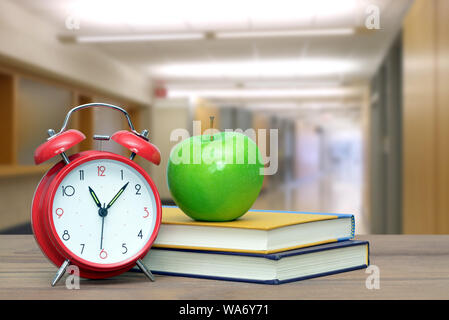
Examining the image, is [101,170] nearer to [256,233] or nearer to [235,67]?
[256,233]

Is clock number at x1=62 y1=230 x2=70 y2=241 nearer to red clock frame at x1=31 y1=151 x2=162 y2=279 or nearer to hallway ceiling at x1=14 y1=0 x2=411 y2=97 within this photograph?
red clock frame at x1=31 y1=151 x2=162 y2=279

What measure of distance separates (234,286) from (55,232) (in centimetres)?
25

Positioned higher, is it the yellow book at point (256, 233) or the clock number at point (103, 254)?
the yellow book at point (256, 233)

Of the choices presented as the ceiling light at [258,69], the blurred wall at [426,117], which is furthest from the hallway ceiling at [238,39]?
the blurred wall at [426,117]

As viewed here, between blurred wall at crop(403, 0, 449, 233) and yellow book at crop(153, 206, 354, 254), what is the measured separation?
7.11 ft

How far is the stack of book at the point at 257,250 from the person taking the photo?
0.67 m

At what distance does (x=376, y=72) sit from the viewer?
783 centimetres

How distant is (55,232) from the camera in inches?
25.0

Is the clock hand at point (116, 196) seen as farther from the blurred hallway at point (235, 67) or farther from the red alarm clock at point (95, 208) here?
the blurred hallway at point (235, 67)

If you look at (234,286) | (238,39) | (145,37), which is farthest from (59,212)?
(238,39)
